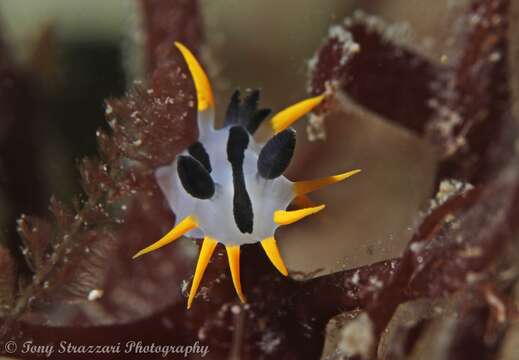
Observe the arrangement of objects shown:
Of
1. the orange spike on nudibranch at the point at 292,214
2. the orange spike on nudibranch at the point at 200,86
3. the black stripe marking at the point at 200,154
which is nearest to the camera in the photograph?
the orange spike on nudibranch at the point at 292,214

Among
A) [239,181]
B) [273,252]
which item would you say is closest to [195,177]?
[239,181]

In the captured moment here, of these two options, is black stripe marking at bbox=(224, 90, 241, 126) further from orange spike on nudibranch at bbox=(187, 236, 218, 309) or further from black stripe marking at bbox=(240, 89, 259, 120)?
orange spike on nudibranch at bbox=(187, 236, 218, 309)

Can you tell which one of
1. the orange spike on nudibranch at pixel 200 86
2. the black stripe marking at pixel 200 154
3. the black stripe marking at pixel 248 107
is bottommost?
the black stripe marking at pixel 200 154

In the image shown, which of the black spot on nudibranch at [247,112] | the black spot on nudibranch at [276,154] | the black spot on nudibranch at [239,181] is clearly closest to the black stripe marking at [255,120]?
the black spot on nudibranch at [247,112]

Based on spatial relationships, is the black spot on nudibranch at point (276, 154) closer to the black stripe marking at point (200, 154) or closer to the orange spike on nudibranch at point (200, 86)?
the black stripe marking at point (200, 154)

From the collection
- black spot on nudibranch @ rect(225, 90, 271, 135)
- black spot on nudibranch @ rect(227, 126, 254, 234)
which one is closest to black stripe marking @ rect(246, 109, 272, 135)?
black spot on nudibranch @ rect(225, 90, 271, 135)
